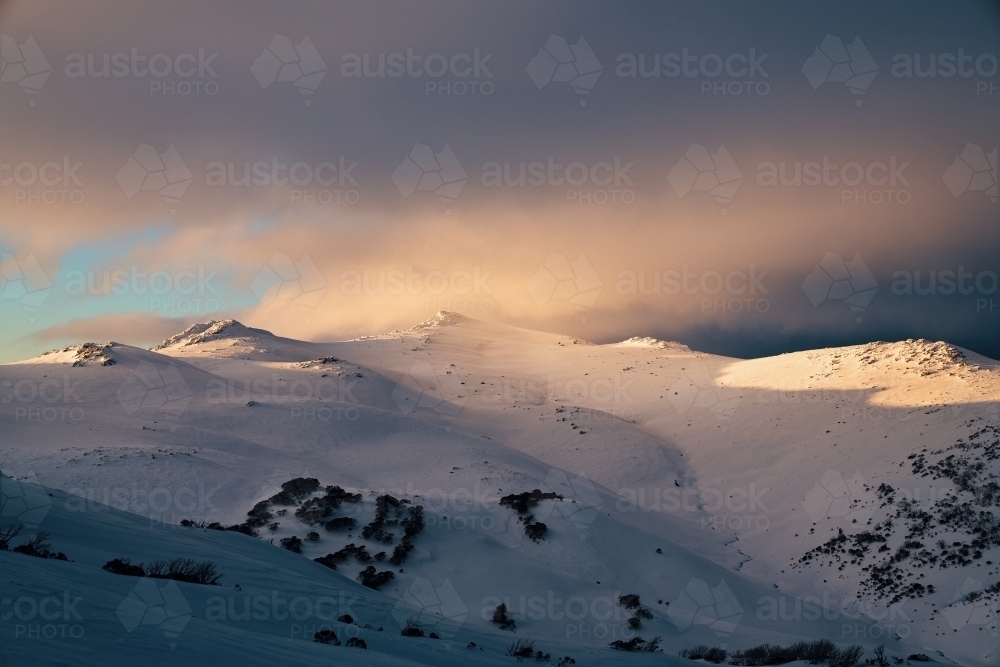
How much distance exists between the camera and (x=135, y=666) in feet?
23.5

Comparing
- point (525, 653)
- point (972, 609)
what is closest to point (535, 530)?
point (525, 653)

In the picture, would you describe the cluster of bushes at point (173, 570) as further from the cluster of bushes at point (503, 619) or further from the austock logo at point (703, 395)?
the austock logo at point (703, 395)

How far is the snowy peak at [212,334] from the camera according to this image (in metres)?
84.8

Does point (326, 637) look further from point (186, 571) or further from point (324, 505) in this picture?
point (324, 505)

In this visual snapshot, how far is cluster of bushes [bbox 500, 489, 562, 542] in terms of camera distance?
Result: 101 ft

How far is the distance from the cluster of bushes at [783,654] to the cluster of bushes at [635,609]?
2956 mm

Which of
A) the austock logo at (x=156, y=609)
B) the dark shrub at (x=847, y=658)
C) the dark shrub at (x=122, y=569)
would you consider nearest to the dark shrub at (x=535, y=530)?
the dark shrub at (x=847, y=658)

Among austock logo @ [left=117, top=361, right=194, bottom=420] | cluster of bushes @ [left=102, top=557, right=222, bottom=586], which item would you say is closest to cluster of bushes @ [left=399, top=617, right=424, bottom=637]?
cluster of bushes @ [left=102, top=557, right=222, bottom=586]

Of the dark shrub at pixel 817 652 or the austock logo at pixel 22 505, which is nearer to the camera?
the austock logo at pixel 22 505

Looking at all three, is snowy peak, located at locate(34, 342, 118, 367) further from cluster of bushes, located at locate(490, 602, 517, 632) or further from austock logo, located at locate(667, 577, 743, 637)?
austock logo, located at locate(667, 577, 743, 637)

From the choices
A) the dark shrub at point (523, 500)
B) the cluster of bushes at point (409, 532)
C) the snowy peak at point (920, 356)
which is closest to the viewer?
the cluster of bushes at point (409, 532)

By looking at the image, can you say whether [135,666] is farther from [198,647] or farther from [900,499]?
[900,499]

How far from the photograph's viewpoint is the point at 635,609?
25.0m

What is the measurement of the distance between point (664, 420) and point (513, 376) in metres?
23.5
